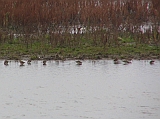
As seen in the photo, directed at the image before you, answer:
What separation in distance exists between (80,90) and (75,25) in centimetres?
1035

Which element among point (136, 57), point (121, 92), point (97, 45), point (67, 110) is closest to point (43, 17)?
point (97, 45)

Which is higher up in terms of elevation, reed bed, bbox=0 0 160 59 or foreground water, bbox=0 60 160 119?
reed bed, bbox=0 0 160 59

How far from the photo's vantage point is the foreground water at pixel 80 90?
41.9 ft

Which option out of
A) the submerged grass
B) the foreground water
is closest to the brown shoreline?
the submerged grass

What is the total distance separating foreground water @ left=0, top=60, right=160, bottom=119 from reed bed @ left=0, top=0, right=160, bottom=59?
7.08 ft

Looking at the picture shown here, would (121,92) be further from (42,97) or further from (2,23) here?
(2,23)

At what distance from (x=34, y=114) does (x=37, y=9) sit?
1246 cm

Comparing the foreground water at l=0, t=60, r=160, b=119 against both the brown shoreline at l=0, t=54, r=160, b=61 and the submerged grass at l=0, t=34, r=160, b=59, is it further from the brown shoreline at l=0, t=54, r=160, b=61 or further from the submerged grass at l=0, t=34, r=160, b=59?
the submerged grass at l=0, t=34, r=160, b=59

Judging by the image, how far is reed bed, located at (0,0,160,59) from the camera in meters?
21.5

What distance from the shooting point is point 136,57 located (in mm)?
20047

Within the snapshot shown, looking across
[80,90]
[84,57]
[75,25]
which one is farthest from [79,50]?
[80,90]

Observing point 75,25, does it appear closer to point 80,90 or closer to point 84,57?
point 84,57

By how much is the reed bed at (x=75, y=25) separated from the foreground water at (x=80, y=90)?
2157 mm

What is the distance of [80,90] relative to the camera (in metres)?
15.0
